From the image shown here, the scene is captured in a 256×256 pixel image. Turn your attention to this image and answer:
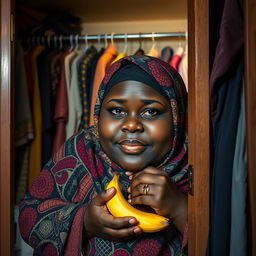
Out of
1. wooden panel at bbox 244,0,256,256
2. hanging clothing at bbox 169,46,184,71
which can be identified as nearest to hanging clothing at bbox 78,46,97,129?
hanging clothing at bbox 169,46,184,71

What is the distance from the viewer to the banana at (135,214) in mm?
981

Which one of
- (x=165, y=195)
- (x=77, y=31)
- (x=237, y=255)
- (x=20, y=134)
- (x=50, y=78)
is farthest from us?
(x=77, y=31)

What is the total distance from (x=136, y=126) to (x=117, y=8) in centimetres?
99

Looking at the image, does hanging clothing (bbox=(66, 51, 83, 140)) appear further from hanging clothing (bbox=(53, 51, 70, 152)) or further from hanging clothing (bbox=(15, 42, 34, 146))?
hanging clothing (bbox=(15, 42, 34, 146))

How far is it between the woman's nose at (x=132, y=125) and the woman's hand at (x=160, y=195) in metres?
0.11

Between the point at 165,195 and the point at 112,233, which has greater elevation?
the point at 165,195

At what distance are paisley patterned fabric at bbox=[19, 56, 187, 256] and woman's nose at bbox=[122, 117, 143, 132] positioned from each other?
0.11m

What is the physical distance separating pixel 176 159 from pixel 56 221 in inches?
15.8

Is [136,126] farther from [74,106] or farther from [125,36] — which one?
[125,36]

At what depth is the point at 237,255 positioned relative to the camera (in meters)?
0.77

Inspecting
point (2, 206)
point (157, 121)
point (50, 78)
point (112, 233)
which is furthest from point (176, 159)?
point (50, 78)

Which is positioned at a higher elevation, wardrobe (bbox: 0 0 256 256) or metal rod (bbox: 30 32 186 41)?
metal rod (bbox: 30 32 186 41)

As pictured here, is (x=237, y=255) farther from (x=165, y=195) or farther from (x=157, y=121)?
(x=157, y=121)

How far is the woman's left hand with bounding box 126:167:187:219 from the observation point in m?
1.00
